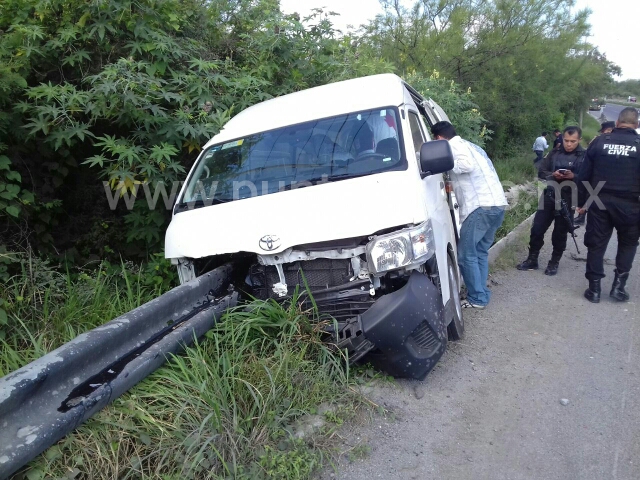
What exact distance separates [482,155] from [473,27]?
33.0ft

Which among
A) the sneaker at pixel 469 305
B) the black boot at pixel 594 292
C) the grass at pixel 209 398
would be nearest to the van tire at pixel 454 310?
the sneaker at pixel 469 305

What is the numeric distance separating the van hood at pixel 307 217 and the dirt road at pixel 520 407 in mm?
1169

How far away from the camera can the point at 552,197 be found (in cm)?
661

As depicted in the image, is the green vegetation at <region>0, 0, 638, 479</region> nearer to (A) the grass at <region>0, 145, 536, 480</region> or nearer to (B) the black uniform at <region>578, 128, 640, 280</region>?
(A) the grass at <region>0, 145, 536, 480</region>

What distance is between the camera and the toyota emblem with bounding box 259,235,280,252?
11.8ft

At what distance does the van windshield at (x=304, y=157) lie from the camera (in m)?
4.06

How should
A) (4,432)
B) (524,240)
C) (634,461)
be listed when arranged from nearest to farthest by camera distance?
(4,432)
(634,461)
(524,240)

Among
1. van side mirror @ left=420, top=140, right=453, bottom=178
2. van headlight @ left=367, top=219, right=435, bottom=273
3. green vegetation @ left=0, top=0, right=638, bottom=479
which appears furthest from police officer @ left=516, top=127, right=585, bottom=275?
van headlight @ left=367, top=219, right=435, bottom=273

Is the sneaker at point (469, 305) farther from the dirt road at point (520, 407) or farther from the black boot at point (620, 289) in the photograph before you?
the black boot at point (620, 289)

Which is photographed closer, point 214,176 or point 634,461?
point 634,461

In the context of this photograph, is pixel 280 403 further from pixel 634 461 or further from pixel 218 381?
pixel 634 461

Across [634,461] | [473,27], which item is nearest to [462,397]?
[634,461]

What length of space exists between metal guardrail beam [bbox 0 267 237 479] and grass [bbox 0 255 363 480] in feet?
0.39

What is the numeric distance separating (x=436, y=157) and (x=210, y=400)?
2.16 m
